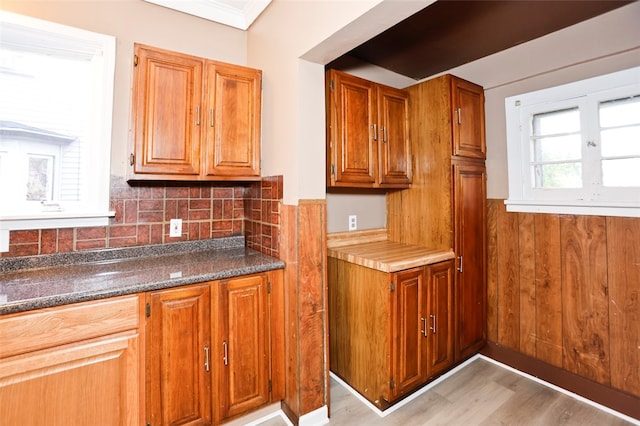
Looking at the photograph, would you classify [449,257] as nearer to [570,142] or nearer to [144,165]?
[570,142]

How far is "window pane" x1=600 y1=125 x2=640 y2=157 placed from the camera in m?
1.82

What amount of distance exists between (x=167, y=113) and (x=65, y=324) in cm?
115

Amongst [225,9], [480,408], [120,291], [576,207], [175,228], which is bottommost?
[480,408]

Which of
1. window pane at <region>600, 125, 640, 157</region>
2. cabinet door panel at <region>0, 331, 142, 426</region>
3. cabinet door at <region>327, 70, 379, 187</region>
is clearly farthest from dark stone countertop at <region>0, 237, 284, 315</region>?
window pane at <region>600, 125, 640, 157</region>

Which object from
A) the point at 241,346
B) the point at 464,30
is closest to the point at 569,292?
the point at 464,30

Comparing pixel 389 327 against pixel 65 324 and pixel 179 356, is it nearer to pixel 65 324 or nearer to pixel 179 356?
pixel 179 356

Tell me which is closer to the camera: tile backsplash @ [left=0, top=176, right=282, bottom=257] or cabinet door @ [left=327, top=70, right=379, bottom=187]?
tile backsplash @ [left=0, top=176, right=282, bottom=257]

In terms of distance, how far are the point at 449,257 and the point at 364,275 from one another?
68 centimetres

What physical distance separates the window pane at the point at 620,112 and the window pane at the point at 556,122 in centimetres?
14

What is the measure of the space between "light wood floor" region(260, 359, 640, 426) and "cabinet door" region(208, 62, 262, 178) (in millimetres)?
1599

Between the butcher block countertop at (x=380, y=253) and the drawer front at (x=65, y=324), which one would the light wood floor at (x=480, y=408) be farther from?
the drawer front at (x=65, y=324)

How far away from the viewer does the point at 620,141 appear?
1871 millimetres

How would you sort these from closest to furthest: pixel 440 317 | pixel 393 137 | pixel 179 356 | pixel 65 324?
1. pixel 65 324
2. pixel 179 356
3. pixel 440 317
4. pixel 393 137

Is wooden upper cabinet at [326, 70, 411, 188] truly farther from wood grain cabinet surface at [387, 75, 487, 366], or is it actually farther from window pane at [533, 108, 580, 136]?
window pane at [533, 108, 580, 136]
